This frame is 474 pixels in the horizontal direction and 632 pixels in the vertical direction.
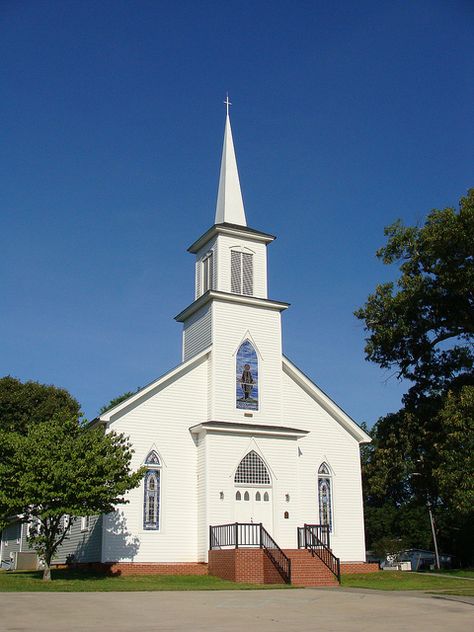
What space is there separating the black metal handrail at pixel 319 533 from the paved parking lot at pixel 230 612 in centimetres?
971

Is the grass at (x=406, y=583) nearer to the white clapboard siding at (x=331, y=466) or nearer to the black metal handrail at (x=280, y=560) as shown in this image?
the black metal handrail at (x=280, y=560)

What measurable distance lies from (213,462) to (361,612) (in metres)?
14.9

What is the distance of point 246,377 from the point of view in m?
31.4

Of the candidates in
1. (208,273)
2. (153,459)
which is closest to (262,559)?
(153,459)

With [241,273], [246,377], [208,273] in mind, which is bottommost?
[246,377]

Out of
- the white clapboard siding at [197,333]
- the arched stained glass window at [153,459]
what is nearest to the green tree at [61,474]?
the arched stained glass window at [153,459]

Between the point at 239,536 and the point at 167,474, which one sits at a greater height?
the point at 167,474

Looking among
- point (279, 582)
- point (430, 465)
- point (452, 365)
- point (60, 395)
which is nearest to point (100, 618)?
point (279, 582)

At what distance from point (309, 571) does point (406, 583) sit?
3.47 m

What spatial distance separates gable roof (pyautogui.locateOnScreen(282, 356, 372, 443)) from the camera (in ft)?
108

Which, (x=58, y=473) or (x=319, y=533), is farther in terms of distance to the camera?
(x=319, y=533)

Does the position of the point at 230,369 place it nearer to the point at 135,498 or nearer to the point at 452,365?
the point at 135,498

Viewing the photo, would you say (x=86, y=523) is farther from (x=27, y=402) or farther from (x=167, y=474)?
(x=27, y=402)

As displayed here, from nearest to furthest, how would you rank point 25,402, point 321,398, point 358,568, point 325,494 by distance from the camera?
point 358,568 < point 325,494 < point 321,398 < point 25,402
